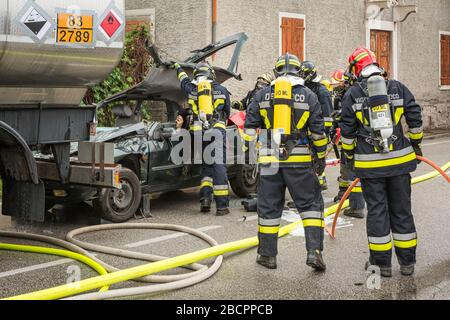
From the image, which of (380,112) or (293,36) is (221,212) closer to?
(380,112)

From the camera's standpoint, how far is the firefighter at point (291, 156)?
227 inches

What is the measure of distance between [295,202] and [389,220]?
2.68 feet

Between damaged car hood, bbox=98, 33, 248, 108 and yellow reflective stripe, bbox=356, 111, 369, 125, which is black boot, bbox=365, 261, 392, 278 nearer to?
yellow reflective stripe, bbox=356, 111, 369, 125

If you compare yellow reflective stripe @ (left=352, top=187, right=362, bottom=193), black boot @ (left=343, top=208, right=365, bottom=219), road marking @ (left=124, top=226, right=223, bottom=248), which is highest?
yellow reflective stripe @ (left=352, top=187, right=362, bottom=193)

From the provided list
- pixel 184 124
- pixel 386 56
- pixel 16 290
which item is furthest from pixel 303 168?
pixel 386 56

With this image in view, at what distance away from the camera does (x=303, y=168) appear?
19.1 ft

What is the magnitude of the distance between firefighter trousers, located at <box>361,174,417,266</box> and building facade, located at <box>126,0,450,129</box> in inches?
366

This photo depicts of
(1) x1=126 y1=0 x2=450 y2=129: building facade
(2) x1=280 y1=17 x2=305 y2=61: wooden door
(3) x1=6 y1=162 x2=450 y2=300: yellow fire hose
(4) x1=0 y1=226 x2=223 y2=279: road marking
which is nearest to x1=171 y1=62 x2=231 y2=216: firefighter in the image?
(4) x1=0 y1=226 x2=223 y2=279: road marking

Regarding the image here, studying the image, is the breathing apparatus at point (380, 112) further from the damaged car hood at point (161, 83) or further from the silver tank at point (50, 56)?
the damaged car hood at point (161, 83)

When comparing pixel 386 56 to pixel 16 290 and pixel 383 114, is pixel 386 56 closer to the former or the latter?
pixel 383 114

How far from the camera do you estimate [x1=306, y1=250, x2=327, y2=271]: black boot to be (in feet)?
18.9

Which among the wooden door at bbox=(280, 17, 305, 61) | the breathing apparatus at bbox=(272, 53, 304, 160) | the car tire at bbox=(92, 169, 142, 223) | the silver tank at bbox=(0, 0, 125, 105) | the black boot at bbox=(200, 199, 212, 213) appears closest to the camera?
the silver tank at bbox=(0, 0, 125, 105)

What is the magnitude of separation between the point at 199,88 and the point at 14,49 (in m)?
3.30

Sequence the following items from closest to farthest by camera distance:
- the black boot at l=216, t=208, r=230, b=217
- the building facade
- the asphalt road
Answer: the asphalt road → the black boot at l=216, t=208, r=230, b=217 → the building facade
